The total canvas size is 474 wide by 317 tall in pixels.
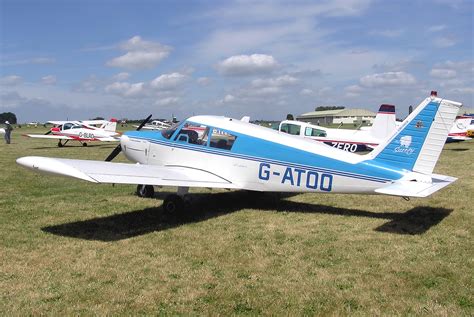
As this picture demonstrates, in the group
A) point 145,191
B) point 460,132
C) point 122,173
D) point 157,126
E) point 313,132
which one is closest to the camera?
point 122,173

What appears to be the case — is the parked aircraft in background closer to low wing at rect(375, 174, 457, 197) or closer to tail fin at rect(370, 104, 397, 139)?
tail fin at rect(370, 104, 397, 139)

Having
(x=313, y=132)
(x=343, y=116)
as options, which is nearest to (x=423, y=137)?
(x=313, y=132)

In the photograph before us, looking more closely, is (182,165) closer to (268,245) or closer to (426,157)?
(268,245)

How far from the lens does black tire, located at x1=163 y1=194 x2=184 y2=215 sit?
8.21 metres

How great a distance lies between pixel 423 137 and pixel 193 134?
469 cm

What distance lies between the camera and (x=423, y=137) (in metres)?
7.05

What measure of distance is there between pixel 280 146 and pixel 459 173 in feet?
29.2

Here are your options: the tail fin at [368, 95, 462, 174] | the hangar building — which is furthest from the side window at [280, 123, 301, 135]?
the hangar building

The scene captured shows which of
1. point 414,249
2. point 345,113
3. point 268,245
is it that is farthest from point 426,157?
point 345,113

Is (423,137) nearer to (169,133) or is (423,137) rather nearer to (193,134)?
(193,134)

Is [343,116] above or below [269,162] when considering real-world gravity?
above

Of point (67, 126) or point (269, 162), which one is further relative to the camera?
point (67, 126)

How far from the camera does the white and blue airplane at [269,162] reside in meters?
6.92

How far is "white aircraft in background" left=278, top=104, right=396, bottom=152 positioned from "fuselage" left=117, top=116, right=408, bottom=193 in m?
9.84
